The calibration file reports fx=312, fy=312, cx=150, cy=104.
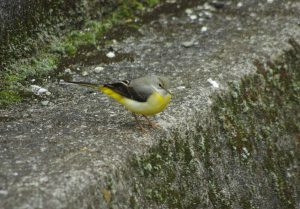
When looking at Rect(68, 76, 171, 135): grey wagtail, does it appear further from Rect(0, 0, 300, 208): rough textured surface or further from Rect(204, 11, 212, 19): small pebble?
Rect(204, 11, 212, 19): small pebble

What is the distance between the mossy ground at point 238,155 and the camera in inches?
143

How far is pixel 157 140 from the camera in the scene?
3805 millimetres

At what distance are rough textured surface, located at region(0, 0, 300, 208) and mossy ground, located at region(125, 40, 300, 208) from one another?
0.05 ft

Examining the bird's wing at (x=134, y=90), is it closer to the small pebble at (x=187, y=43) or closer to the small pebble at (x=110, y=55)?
the small pebble at (x=110, y=55)

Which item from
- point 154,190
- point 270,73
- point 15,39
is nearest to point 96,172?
point 154,190

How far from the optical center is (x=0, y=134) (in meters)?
3.68

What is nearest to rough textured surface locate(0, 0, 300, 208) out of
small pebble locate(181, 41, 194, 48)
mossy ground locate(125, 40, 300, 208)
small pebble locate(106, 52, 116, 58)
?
mossy ground locate(125, 40, 300, 208)

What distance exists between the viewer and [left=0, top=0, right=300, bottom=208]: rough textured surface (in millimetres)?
2986

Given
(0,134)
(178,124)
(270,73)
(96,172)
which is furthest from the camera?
(270,73)

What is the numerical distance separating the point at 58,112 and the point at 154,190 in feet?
5.78

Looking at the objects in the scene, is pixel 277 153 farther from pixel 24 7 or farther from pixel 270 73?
pixel 24 7

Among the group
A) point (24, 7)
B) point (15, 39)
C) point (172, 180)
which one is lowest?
point (172, 180)

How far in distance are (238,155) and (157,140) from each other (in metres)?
1.45

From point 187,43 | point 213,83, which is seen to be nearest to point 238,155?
point 213,83
